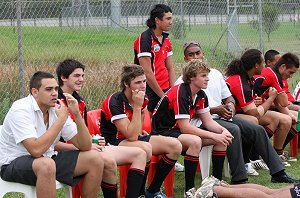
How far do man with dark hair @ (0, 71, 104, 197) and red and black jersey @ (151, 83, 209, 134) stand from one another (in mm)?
1335

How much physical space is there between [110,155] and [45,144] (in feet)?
2.31

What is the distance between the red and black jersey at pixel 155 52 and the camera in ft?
25.5

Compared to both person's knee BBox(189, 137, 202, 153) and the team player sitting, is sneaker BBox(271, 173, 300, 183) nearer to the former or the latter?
the team player sitting

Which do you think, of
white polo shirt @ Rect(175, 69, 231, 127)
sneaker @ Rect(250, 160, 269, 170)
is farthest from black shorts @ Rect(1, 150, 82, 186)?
sneaker @ Rect(250, 160, 269, 170)

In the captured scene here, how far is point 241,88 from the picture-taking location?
25.9 feet

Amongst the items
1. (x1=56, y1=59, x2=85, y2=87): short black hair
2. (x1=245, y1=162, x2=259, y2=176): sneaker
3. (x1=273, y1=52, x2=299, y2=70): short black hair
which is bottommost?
(x1=245, y1=162, x2=259, y2=176): sneaker

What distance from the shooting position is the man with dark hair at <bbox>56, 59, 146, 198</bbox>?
6035mm

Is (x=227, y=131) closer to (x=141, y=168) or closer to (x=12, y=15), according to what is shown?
(x=141, y=168)

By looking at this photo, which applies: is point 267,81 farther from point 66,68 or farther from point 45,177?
point 45,177

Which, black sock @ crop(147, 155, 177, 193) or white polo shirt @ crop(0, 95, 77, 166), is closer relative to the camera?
white polo shirt @ crop(0, 95, 77, 166)

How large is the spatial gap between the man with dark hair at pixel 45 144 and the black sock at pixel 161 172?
3.17 ft

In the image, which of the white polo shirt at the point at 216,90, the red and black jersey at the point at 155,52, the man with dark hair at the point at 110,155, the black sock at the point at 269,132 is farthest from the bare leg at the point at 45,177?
the black sock at the point at 269,132

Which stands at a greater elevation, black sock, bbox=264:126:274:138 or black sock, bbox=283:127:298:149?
black sock, bbox=264:126:274:138

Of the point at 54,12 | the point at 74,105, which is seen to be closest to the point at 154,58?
the point at 54,12
